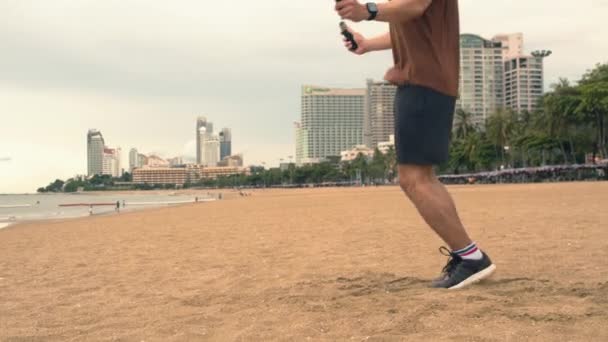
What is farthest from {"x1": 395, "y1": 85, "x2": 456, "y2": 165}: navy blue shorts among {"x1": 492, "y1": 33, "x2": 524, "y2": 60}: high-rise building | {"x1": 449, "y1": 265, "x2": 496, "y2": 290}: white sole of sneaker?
{"x1": 492, "y1": 33, "x2": 524, "y2": 60}: high-rise building

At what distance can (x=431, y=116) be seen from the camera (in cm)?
333

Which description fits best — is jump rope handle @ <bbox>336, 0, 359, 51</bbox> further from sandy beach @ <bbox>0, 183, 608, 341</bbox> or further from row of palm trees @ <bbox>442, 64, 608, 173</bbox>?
row of palm trees @ <bbox>442, 64, 608, 173</bbox>

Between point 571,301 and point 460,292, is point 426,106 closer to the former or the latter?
point 460,292

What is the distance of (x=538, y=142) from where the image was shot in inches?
2434

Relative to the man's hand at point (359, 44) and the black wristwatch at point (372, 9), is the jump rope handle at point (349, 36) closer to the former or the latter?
the man's hand at point (359, 44)

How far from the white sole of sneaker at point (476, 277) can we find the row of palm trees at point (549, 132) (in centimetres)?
5149

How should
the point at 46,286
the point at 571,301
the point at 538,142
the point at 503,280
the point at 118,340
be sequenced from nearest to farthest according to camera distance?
the point at 118,340 < the point at 571,301 < the point at 503,280 < the point at 46,286 < the point at 538,142

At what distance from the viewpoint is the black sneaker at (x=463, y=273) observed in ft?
11.1

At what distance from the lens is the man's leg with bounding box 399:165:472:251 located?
3.42 metres

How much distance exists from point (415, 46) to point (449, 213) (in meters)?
1.03

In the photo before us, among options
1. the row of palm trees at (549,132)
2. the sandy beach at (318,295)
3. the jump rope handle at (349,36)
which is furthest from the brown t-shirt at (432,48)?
the row of palm trees at (549,132)

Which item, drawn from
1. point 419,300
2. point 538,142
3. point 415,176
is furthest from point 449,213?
point 538,142

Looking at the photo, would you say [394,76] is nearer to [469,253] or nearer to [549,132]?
[469,253]

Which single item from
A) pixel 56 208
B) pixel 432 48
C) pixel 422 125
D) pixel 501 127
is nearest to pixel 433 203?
pixel 422 125
